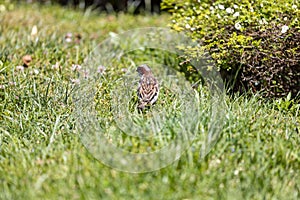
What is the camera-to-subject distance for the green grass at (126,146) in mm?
2789

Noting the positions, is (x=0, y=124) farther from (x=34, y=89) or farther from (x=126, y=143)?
(x=126, y=143)

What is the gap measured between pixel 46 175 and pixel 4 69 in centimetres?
186

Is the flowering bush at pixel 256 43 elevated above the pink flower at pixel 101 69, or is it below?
above

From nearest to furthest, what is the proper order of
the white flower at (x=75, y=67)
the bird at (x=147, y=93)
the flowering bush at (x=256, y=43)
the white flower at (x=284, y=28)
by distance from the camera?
the bird at (x=147, y=93), the white flower at (x=284, y=28), the flowering bush at (x=256, y=43), the white flower at (x=75, y=67)

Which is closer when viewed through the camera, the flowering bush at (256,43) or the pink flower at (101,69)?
the flowering bush at (256,43)

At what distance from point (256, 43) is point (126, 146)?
5.02ft

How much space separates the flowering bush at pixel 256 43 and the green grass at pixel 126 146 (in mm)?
314

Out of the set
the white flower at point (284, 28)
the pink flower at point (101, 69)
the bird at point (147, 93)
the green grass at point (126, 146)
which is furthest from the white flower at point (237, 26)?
the pink flower at point (101, 69)

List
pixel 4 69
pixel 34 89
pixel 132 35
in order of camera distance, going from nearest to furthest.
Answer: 1. pixel 34 89
2. pixel 4 69
3. pixel 132 35

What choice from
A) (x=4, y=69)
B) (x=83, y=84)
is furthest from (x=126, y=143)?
(x=4, y=69)

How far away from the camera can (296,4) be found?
4.28 meters

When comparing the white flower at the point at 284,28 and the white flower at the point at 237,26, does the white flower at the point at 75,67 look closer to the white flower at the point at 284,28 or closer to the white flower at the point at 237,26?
the white flower at the point at 237,26

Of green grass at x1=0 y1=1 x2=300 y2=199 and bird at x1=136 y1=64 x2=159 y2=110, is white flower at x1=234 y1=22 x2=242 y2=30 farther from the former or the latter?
bird at x1=136 y1=64 x2=159 y2=110

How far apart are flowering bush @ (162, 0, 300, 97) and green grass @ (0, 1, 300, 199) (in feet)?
1.03
